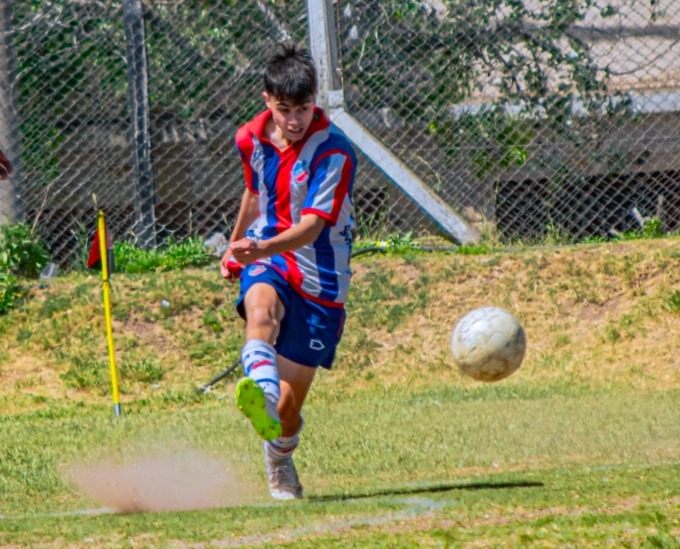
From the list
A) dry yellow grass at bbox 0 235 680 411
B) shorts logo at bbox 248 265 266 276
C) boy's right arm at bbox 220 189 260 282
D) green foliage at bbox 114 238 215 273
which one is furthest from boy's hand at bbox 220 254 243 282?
green foliage at bbox 114 238 215 273

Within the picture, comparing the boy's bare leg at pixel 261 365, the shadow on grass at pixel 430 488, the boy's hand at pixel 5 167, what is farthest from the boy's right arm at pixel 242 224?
the boy's hand at pixel 5 167

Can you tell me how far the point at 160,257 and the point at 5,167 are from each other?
1.61 meters

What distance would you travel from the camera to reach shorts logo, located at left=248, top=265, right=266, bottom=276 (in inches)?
223

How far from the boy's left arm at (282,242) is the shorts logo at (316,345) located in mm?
474

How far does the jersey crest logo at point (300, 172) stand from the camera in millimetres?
5637

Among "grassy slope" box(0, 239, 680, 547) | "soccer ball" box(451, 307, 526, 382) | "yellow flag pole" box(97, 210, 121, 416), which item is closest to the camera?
"grassy slope" box(0, 239, 680, 547)

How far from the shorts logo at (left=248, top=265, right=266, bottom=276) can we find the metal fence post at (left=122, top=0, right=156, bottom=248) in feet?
18.8

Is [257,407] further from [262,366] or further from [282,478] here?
[282,478]

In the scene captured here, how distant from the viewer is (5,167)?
35.3 feet

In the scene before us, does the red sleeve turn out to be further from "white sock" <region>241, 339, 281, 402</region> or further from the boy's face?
"white sock" <region>241, 339, 281, 402</region>

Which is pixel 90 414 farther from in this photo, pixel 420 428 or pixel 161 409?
pixel 420 428

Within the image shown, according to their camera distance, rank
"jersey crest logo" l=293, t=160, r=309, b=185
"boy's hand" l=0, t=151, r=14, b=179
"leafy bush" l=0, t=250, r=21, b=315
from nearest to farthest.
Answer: "jersey crest logo" l=293, t=160, r=309, b=185 → "boy's hand" l=0, t=151, r=14, b=179 → "leafy bush" l=0, t=250, r=21, b=315

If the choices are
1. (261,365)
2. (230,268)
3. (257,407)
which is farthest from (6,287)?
(257,407)

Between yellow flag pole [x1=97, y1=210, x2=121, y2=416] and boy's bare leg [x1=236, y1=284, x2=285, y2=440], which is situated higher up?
yellow flag pole [x1=97, y1=210, x2=121, y2=416]
